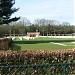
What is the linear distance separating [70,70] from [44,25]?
90.3 meters

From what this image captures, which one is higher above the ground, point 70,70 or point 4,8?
point 4,8

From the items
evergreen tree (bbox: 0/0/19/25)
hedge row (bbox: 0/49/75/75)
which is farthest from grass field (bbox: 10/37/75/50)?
hedge row (bbox: 0/49/75/75)

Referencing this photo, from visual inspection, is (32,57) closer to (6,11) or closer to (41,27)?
(6,11)

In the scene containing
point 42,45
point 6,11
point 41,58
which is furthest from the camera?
point 6,11

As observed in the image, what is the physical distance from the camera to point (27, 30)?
94.9 metres

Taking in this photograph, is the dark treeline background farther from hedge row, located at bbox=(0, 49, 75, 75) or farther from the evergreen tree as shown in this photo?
hedge row, located at bbox=(0, 49, 75, 75)

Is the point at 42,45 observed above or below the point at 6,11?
below

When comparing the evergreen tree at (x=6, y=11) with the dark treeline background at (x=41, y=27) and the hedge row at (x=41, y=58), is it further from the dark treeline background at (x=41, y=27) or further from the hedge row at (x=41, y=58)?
the dark treeline background at (x=41, y=27)

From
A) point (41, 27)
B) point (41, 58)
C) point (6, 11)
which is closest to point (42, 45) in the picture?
point (6, 11)

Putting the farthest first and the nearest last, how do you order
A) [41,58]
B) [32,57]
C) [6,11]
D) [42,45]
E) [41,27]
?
[41,27] < [6,11] < [42,45] < [41,58] < [32,57]

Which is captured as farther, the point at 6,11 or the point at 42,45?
the point at 6,11

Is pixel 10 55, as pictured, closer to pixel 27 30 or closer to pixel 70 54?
pixel 70 54

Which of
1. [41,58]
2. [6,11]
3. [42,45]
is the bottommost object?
[42,45]

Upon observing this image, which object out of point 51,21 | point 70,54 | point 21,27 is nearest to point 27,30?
point 21,27
